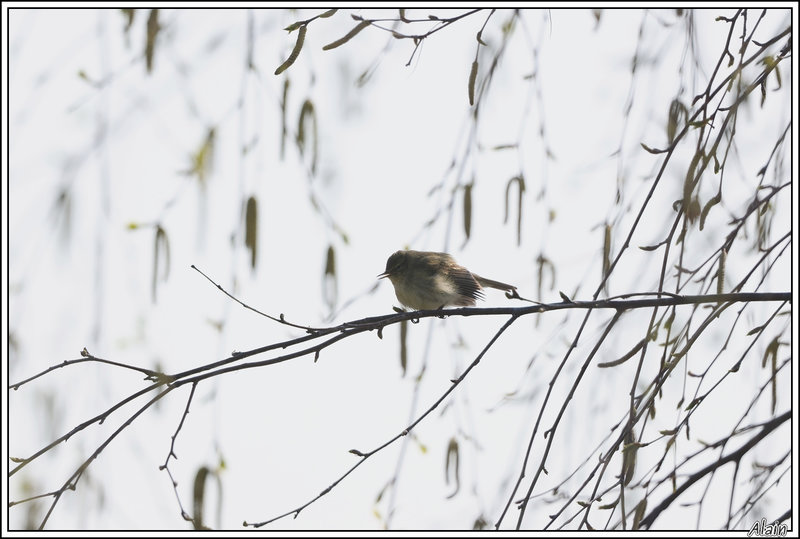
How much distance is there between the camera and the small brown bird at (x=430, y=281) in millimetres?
3773

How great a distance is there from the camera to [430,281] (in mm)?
3803

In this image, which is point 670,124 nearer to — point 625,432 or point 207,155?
point 625,432

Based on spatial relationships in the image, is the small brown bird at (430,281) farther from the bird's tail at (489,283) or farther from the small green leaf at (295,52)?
the small green leaf at (295,52)

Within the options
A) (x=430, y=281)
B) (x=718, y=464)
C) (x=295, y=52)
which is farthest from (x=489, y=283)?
(x=295, y=52)

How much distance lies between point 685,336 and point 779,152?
0.62 m

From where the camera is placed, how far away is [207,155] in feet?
6.51

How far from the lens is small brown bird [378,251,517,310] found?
3.77 m

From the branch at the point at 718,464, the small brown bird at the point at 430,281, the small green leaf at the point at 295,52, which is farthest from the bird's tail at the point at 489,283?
the small green leaf at the point at 295,52

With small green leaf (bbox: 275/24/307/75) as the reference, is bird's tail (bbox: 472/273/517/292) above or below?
Result: below

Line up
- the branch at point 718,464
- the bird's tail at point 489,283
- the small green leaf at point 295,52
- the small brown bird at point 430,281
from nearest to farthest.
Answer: the small green leaf at point 295,52, the branch at point 718,464, the small brown bird at point 430,281, the bird's tail at point 489,283

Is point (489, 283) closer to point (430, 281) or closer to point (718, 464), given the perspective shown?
point (430, 281)

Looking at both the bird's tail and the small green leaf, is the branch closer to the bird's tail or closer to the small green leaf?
the small green leaf

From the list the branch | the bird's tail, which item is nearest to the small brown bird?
the bird's tail

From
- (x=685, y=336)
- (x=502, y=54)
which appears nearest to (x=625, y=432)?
(x=685, y=336)
